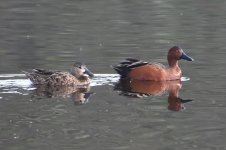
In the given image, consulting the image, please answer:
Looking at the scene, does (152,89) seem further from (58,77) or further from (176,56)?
(176,56)

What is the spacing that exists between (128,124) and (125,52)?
21.5ft

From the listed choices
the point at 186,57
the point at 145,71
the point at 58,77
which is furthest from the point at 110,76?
the point at 186,57

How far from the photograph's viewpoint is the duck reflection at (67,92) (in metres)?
14.5

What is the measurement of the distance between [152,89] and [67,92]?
1486mm

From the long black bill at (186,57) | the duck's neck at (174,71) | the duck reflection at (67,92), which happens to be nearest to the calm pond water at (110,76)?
the duck reflection at (67,92)

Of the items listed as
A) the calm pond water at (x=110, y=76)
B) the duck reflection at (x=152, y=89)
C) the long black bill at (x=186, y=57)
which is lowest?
the duck reflection at (x=152, y=89)

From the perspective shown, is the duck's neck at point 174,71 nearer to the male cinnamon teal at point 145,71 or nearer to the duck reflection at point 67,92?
the male cinnamon teal at point 145,71

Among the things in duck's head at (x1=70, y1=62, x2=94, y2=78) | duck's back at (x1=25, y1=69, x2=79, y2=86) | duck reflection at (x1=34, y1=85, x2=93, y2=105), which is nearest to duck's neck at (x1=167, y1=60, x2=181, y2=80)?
duck's head at (x1=70, y1=62, x2=94, y2=78)

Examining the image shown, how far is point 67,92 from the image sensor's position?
1536 cm

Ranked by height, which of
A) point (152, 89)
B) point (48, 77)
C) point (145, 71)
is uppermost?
point (48, 77)

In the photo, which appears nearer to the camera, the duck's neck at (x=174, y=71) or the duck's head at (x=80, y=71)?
the duck's head at (x=80, y=71)

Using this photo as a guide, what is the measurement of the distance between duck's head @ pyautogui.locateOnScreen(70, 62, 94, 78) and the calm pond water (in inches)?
7.5

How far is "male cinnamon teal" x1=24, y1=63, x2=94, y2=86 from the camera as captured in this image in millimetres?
15750

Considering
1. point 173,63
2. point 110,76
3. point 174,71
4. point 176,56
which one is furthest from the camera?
point 176,56
